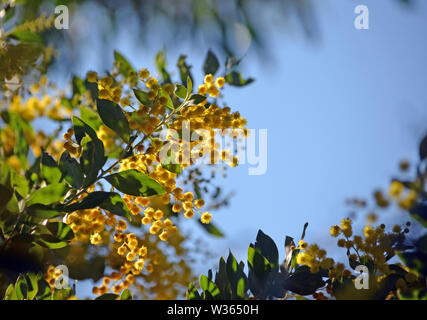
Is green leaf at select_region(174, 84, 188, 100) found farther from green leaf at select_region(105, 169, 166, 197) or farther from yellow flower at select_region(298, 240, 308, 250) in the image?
yellow flower at select_region(298, 240, 308, 250)

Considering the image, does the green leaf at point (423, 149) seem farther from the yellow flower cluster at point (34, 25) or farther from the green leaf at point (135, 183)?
the yellow flower cluster at point (34, 25)

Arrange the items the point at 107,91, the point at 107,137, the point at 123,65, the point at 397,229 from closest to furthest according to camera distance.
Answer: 1. the point at 397,229
2. the point at 107,91
3. the point at 107,137
4. the point at 123,65

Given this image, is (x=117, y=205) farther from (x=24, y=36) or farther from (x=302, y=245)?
(x=24, y=36)

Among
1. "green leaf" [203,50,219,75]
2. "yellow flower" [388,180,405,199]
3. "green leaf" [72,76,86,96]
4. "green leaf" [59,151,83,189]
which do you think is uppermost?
"green leaf" [203,50,219,75]

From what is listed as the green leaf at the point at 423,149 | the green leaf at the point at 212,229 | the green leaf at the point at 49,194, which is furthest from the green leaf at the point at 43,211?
the green leaf at the point at 423,149

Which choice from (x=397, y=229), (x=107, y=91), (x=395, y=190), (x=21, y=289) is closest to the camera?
(x=395, y=190)

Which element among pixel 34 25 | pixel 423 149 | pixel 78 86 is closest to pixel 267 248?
pixel 423 149

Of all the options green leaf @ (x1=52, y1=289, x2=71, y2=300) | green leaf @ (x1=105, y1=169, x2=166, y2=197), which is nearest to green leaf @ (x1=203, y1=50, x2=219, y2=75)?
green leaf @ (x1=105, y1=169, x2=166, y2=197)

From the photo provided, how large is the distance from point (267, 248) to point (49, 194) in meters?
0.49

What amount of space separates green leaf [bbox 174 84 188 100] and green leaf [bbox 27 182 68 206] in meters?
0.31

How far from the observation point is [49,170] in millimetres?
824

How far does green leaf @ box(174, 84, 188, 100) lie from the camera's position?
85 centimetres
